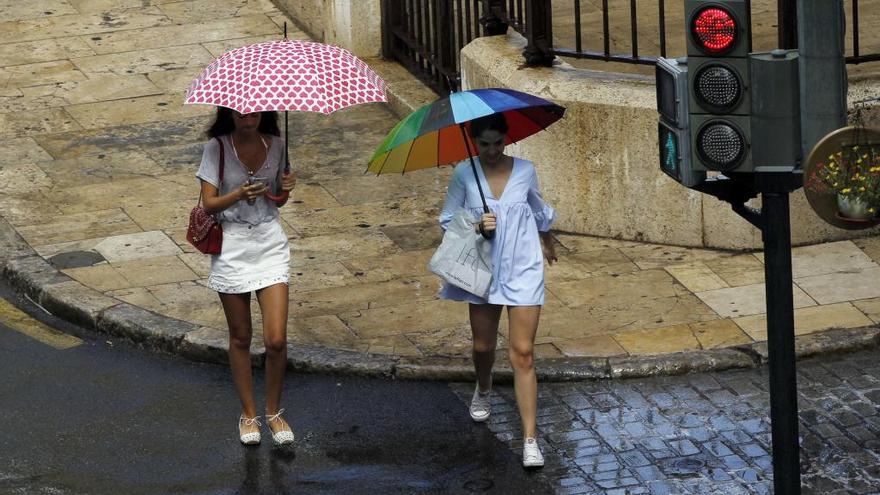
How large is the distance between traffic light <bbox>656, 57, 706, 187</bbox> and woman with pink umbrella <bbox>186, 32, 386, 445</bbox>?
4.47 ft

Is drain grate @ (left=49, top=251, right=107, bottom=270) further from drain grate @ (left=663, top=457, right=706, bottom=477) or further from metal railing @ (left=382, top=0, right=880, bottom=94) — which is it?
drain grate @ (left=663, top=457, right=706, bottom=477)

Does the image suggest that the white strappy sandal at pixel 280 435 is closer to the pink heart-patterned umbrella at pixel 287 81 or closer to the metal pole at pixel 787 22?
the pink heart-patterned umbrella at pixel 287 81

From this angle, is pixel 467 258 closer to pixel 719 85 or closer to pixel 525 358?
pixel 525 358

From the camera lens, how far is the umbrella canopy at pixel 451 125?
770cm

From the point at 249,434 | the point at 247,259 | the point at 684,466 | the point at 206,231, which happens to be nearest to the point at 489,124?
the point at 247,259

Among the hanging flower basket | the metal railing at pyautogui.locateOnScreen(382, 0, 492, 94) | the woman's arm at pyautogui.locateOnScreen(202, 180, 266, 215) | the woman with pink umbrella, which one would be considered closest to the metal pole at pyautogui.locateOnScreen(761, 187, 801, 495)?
the hanging flower basket

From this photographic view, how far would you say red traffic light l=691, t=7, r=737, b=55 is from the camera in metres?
6.80

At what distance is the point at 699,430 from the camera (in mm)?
8477

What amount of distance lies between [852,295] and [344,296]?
9.18 ft

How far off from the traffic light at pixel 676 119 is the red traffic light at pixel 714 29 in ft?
0.52

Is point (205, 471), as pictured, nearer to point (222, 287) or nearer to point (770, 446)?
point (222, 287)

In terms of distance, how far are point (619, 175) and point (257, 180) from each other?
3.29 metres

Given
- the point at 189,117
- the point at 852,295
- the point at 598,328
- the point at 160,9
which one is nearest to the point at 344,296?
the point at 598,328

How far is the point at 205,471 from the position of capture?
8.25 m
